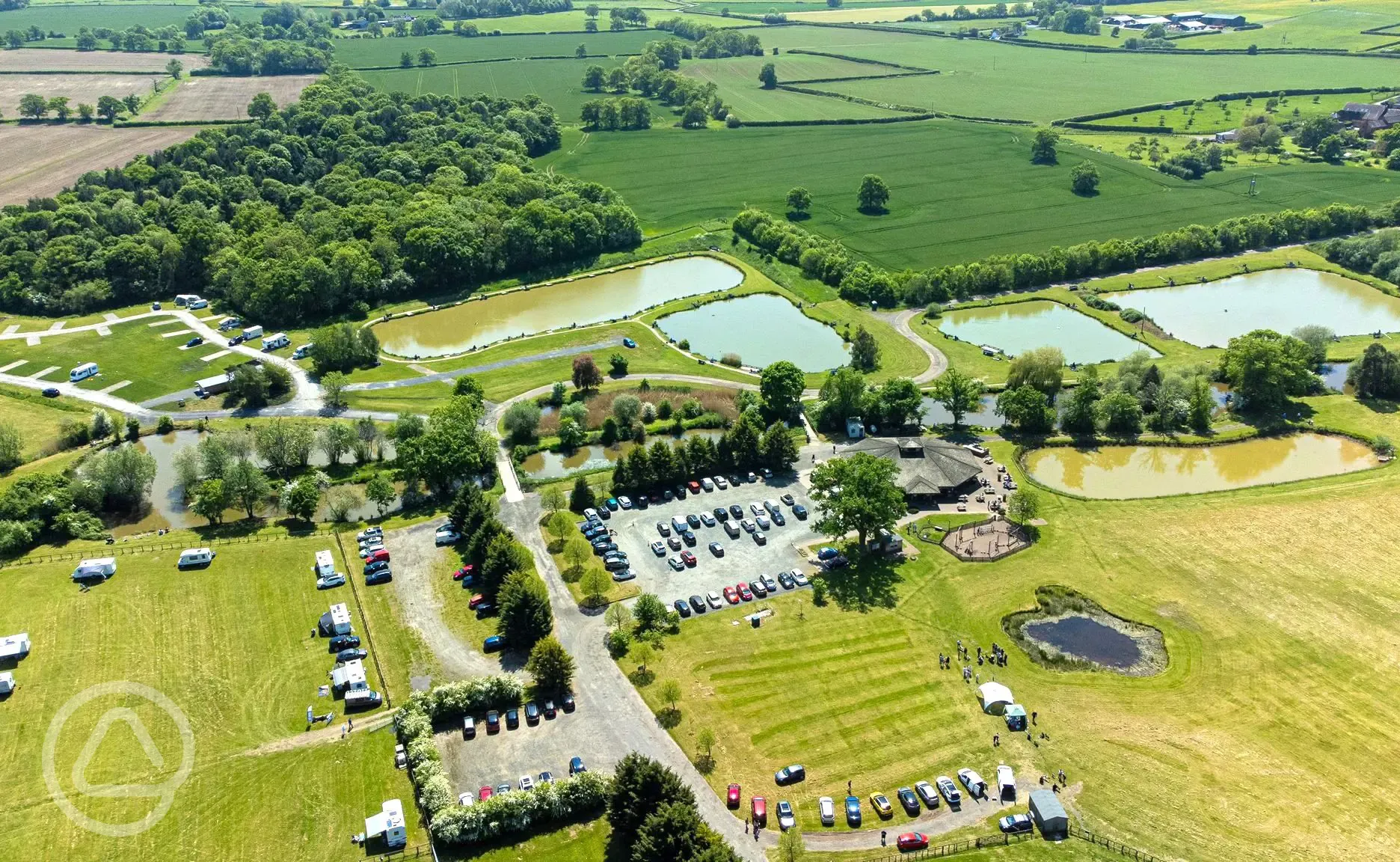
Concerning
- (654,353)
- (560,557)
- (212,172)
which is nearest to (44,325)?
(212,172)

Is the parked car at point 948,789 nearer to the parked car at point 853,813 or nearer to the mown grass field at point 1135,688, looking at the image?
the mown grass field at point 1135,688

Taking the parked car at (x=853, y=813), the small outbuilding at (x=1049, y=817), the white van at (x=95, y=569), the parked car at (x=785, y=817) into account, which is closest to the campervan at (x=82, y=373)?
the white van at (x=95, y=569)

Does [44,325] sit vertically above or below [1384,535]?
above

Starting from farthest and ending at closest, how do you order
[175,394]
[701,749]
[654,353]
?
[654,353] < [175,394] < [701,749]

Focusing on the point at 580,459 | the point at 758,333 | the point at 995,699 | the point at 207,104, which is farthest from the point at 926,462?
the point at 207,104

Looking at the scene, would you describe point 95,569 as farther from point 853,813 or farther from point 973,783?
point 973,783

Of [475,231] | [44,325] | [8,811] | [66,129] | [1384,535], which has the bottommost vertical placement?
[8,811]

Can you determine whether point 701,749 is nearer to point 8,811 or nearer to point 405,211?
point 8,811
